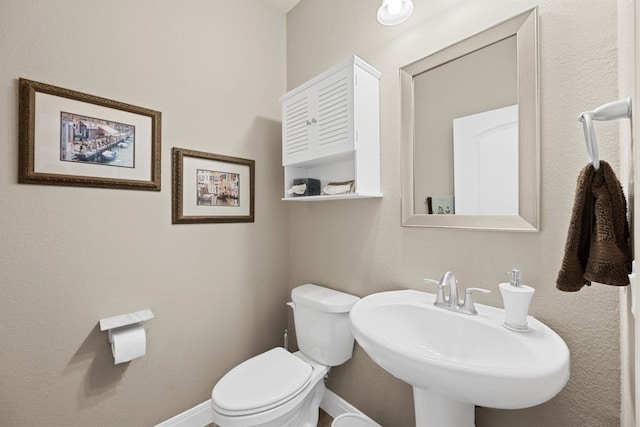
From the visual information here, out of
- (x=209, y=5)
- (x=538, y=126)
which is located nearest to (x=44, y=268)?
(x=209, y=5)

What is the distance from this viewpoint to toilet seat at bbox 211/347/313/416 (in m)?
1.14

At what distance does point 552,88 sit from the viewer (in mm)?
958

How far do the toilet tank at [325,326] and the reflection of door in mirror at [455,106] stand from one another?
651 mm

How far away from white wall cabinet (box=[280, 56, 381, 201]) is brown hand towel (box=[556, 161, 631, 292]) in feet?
2.73

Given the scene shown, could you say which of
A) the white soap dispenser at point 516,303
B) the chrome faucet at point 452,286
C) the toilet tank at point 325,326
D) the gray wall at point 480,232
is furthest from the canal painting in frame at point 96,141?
the white soap dispenser at point 516,303

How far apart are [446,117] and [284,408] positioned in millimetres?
1433

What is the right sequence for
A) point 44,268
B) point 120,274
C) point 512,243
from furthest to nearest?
1. point 120,274
2. point 44,268
3. point 512,243

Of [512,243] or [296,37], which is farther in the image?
[296,37]

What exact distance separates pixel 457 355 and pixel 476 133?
862 millimetres

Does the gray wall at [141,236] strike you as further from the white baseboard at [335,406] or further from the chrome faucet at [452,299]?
the chrome faucet at [452,299]

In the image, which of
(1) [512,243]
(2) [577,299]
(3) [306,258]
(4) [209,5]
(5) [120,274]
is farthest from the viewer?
(3) [306,258]

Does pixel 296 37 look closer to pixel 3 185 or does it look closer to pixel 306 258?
pixel 306 258

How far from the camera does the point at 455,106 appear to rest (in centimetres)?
121

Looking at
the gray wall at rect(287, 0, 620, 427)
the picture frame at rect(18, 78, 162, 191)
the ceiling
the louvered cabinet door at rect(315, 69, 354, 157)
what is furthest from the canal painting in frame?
the ceiling
